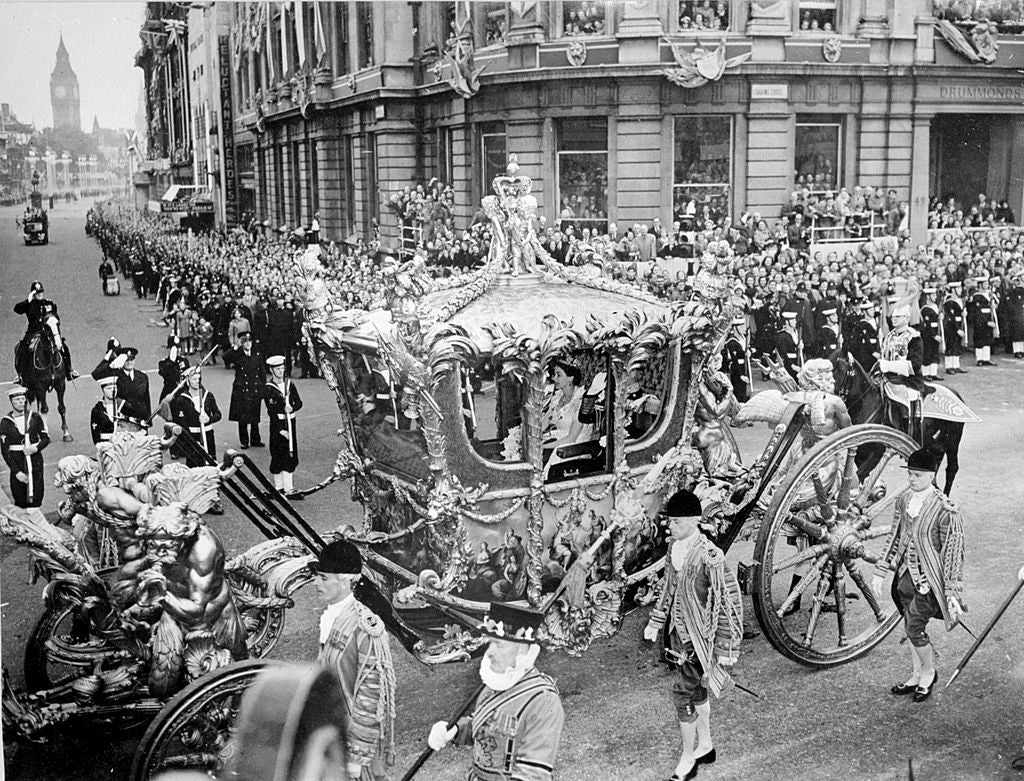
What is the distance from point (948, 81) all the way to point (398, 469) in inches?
206

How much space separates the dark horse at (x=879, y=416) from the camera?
279 inches

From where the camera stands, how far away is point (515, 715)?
3.58 meters

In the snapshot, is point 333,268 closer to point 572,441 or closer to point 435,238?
point 435,238

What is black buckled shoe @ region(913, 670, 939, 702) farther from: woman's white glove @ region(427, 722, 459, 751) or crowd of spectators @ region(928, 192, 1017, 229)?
crowd of spectators @ region(928, 192, 1017, 229)

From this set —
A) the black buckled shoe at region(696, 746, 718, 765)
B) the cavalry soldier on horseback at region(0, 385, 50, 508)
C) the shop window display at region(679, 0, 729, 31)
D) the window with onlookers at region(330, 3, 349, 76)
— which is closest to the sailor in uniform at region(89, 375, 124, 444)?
the cavalry soldier on horseback at region(0, 385, 50, 508)

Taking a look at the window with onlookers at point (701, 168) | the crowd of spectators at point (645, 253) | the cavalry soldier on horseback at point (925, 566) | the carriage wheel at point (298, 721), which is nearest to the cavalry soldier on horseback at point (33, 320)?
→ the crowd of spectators at point (645, 253)

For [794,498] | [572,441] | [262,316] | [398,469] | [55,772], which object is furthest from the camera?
[262,316]

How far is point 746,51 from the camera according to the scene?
290 inches

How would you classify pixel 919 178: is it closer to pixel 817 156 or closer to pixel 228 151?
pixel 817 156

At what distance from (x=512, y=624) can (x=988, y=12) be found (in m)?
6.21

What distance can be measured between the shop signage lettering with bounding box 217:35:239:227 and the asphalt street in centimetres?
130

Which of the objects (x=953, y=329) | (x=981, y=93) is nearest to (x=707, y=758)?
(x=981, y=93)

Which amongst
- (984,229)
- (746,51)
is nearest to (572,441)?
(746,51)

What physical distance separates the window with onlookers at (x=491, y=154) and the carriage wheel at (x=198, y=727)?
13.7 feet
